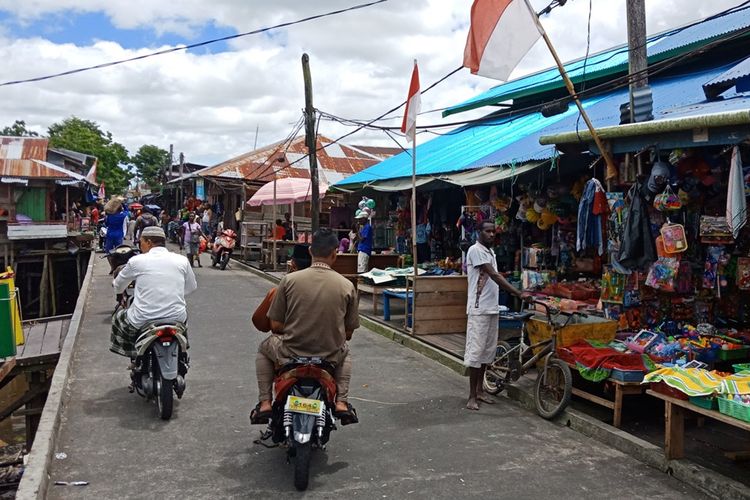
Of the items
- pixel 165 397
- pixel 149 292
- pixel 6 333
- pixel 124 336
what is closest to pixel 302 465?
pixel 165 397

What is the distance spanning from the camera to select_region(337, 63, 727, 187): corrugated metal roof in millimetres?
8633

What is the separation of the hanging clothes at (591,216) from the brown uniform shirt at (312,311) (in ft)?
13.0

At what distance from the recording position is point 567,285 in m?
9.15

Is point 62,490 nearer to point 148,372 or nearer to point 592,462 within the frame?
point 148,372

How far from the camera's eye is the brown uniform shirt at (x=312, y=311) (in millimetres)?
4586

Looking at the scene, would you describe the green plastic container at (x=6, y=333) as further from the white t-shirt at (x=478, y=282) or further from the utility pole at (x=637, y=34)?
the utility pole at (x=637, y=34)

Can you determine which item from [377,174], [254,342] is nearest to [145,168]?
[377,174]

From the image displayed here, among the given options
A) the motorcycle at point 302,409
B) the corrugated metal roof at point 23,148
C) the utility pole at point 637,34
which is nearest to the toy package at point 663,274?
the utility pole at point 637,34

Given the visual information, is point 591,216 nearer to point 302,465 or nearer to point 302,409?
point 302,409

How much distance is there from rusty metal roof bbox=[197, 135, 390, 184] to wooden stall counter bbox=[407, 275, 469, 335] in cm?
1829

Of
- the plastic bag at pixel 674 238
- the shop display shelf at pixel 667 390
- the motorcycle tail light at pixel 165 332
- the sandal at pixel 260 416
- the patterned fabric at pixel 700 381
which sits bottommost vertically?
the sandal at pixel 260 416

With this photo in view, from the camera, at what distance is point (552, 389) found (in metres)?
6.34

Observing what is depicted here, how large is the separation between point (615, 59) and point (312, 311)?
971 centimetres

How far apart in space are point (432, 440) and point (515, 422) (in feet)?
3.48
